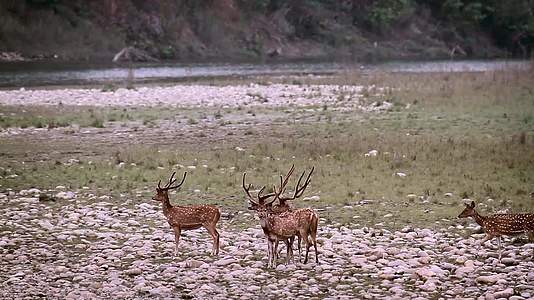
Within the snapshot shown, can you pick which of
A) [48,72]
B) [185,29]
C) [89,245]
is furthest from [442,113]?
[185,29]

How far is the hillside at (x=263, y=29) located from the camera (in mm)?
59250

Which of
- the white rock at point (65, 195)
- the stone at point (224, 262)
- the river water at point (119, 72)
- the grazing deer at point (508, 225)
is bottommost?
the river water at point (119, 72)

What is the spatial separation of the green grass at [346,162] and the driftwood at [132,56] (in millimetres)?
34444

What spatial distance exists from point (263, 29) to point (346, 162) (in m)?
57.9

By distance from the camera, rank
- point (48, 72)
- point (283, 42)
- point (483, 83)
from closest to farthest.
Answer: point (483, 83), point (48, 72), point (283, 42)

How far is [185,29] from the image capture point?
6806cm

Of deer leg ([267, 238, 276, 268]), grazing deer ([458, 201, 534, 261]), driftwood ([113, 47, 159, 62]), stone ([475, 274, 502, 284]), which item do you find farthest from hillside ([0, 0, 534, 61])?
stone ([475, 274, 502, 284])

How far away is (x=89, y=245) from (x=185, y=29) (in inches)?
2291

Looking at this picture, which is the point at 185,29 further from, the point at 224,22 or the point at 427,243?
the point at 427,243

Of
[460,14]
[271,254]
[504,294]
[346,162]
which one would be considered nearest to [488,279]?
[504,294]

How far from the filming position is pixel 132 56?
59688 mm

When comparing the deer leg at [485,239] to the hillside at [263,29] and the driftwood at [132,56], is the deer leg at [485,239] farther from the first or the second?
the driftwood at [132,56]

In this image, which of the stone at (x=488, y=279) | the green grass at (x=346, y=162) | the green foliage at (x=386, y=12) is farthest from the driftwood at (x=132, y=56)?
the stone at (x=488, y=279)

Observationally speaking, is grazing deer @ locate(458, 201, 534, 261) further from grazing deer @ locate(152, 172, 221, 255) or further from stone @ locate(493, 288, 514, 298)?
grazing deer @ locate(152, 172, 221, 255)
